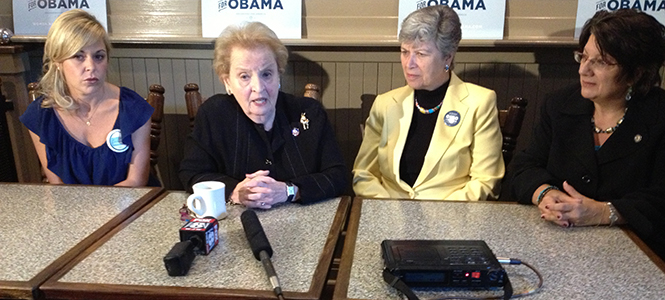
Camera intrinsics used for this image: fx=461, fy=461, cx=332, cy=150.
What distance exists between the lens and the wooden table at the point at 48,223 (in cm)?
95

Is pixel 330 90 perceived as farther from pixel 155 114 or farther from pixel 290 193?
pixel 290 193

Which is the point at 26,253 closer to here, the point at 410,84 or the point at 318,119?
the point at 318,119

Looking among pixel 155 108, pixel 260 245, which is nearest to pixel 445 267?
pixel 260 245

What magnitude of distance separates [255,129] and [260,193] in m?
0.33

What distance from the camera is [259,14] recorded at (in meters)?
2.28

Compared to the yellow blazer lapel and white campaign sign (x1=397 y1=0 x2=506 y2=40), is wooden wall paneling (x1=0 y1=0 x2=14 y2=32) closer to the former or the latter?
white campaign sign (x1=397 y1=0 x2=506 y2=40)

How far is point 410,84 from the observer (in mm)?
1791

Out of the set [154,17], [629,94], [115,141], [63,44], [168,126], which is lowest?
[168,126]

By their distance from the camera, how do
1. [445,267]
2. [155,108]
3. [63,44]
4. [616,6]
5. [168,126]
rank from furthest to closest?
[168,126], [616,6], [155,108], [63,44], [445,267]

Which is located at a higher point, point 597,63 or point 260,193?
point 597,63

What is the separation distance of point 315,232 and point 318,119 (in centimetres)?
55

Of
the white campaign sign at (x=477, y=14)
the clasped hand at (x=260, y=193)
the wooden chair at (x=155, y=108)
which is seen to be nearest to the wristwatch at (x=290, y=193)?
the clasped hand at (x=260, y=193)

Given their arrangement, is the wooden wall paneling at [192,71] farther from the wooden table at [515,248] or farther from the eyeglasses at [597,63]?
the eyeglasses at [597,63]

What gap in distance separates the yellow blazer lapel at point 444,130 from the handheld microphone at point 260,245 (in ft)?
2.57
